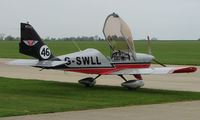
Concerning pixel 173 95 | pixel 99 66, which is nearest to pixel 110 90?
pixel 99 66

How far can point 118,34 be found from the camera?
63.7 feet

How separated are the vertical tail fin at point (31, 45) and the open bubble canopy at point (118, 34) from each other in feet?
8.25

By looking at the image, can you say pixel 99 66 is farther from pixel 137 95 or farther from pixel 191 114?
pixel 191 114

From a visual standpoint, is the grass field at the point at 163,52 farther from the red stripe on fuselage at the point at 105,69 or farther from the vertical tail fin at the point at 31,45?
the vertical tail fin at the point at 31,45

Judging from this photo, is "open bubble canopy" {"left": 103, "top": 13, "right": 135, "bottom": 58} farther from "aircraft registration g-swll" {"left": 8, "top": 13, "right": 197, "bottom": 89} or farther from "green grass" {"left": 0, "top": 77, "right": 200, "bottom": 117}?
"green grass" {"left": 0, "top": 77, "right": 200, "bottom": 117}

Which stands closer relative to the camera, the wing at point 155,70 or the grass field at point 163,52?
the wing at point 155,70

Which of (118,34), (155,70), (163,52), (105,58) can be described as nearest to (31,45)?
(105,58)

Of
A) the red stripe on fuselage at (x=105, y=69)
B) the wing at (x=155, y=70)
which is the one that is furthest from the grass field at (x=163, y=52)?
the wing at (x=155, y=70)

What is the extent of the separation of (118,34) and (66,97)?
167 inches

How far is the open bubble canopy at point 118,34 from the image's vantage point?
63.3ft

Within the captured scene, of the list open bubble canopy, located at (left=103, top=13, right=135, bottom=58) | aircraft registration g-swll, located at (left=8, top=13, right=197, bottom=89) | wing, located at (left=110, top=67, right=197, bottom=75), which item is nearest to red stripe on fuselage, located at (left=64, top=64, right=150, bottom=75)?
aircraft registration g-swll, located at (left=8, top=13, right=197, bottom=89)

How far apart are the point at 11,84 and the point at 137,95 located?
17.9 ft

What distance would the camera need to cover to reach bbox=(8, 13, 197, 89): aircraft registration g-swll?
18.1 m

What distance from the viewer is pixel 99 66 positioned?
19.0 meters
